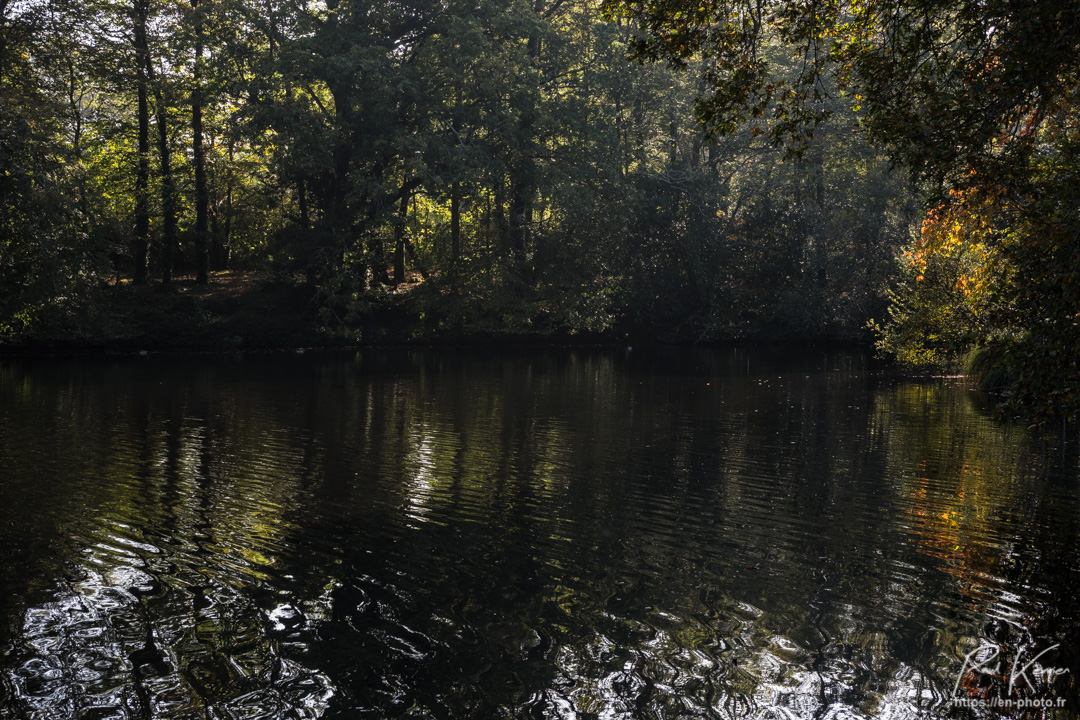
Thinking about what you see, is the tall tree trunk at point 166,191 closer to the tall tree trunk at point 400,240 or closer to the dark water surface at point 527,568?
the tall tree trunk at point 400,240

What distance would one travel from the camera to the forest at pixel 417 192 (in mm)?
31469

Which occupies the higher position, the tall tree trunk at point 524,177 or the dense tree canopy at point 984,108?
the tall tree trunk at point 524,177

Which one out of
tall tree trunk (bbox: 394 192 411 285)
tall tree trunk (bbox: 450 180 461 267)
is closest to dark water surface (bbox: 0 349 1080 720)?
tall tree trunk (bbox: 394 192 411 285)

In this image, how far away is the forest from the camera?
31.5 m

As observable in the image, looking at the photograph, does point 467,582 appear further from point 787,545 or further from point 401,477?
point 401,477

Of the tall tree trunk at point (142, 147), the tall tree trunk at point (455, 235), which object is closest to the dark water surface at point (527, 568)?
the tall tree trunk at point (142, 147)

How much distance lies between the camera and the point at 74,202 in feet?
93.6

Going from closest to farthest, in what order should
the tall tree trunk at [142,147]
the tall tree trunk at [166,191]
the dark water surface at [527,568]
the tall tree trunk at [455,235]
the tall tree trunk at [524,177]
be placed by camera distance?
the dark water surface at [527,568], the tall tree trunk at [142,147], the tall tree trunk at [524,177], the tall tree trunk at [166,191], the tall tree trunk at [455,235]

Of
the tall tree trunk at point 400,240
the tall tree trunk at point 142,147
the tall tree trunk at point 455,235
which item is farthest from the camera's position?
the tall tree trunk at point 455,235

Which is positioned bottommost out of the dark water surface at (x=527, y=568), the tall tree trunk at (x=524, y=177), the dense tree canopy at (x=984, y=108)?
the dark water surface at (x=527, y=568)

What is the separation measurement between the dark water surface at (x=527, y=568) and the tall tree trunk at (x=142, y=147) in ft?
76.2

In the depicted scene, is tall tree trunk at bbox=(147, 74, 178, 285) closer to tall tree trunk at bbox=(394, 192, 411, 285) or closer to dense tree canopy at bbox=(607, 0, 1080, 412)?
tall tree trunk at bbox=(394, 192, 411, 285)

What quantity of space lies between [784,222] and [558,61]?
13.3 m

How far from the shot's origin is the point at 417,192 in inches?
1565
